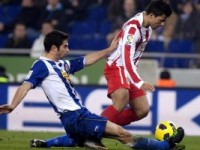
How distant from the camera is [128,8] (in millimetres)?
18359

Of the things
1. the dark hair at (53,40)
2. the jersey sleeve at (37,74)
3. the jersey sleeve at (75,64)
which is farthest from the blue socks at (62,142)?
the dark hair at (53,40)

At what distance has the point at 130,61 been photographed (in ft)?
33.4

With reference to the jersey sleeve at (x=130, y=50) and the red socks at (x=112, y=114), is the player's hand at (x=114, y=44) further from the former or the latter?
the red socks at (x=112, y=114)

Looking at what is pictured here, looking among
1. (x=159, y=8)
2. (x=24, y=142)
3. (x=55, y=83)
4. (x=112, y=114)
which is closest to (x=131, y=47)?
(x=159, y=8)

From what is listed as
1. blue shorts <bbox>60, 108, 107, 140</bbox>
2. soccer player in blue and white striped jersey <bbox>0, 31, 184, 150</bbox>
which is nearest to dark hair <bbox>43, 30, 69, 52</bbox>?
soccer player in blue and white striped jersey <bbox>0, 31, 184, 150</bbox>

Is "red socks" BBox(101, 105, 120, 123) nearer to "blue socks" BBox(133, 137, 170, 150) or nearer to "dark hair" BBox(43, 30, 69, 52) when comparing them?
"blue socks" BBox(133, 137, 170, 150)

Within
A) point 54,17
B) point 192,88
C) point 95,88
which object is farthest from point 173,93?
point 54,17

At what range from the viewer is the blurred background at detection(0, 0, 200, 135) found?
1548cm

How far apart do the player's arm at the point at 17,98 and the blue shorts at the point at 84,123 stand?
54 cm

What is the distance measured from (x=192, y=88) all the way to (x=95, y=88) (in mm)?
1766

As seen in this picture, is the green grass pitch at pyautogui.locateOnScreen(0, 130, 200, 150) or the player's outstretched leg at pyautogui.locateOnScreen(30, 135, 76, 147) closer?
the player's outstretched leg at pyautogui.locateOnScreen(30, 135, 76, 147)

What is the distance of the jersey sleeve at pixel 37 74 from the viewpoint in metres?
9.35

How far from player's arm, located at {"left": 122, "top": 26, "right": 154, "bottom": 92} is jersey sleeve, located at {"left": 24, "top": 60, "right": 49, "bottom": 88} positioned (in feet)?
3.78

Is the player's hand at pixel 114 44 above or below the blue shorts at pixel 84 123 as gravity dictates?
above
